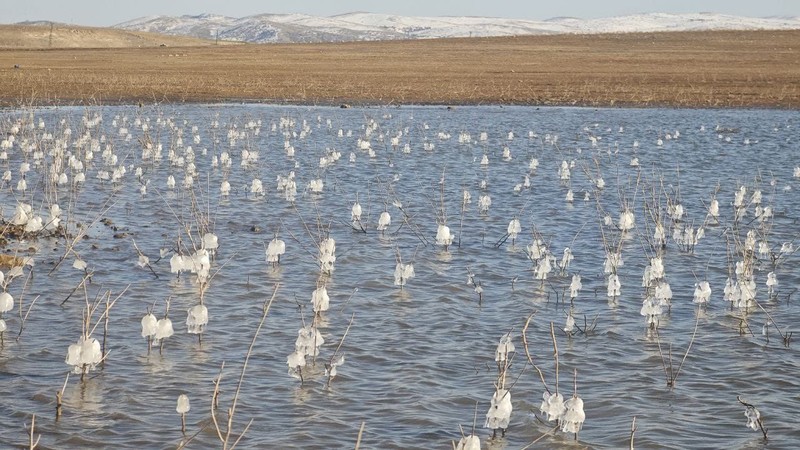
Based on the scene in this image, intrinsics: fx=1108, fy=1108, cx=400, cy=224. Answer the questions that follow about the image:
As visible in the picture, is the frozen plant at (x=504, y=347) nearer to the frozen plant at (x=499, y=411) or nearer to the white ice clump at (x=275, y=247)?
the frozen plant at (x=499, y=411)

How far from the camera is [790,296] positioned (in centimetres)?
1041

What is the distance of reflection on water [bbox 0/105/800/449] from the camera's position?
23.3 feet

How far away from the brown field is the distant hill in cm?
4102

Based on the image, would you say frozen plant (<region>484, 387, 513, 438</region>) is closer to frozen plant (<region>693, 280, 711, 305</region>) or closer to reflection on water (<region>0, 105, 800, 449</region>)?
reflection on water (<region>0, 105, 800, 449</region>)

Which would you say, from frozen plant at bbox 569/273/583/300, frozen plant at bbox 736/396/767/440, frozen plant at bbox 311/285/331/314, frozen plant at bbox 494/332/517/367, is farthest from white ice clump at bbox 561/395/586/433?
frozen plant at bbox 569/273/583/300

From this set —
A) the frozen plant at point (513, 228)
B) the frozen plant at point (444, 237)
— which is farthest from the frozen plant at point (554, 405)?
the frozen plant at point (513, 228)

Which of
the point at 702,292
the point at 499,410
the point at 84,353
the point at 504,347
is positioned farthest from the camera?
the point at 702,292

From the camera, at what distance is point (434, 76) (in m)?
48.7

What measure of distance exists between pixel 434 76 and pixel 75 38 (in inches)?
3195

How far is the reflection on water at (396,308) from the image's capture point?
23.3 ft

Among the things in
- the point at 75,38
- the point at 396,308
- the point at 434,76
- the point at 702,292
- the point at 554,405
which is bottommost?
the point at 75,38

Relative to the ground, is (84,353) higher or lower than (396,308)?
higher

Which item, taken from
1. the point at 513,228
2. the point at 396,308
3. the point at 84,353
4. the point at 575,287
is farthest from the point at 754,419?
the point at 513,228

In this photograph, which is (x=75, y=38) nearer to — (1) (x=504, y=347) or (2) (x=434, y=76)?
(2) (x=434, y=76)
